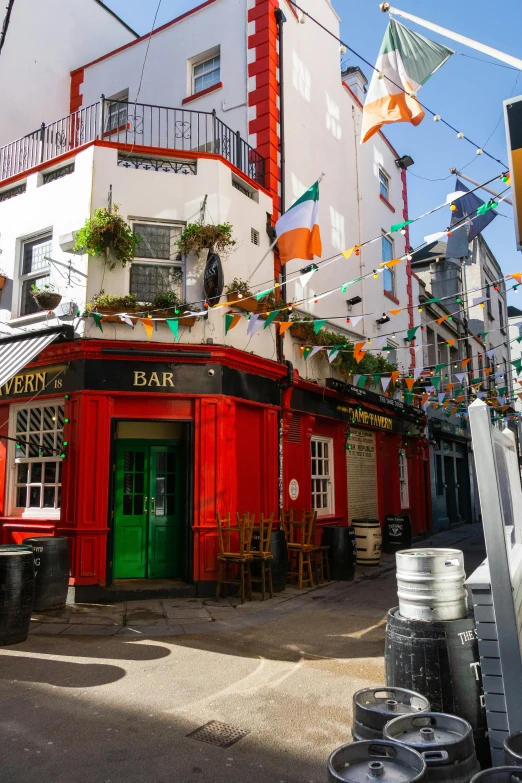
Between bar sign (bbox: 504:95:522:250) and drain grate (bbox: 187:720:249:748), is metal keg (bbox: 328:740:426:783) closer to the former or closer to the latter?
drain grate (bbox: 187:720:249:748)

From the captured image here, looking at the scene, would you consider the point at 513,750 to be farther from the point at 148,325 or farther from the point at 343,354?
the point at 343,354

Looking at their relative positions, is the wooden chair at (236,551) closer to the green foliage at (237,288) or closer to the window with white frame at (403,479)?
the green foliage at (237,288)

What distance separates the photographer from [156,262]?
33.9 ft

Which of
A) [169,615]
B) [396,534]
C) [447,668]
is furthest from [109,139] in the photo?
[447,668]

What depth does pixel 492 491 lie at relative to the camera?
11.3 ft

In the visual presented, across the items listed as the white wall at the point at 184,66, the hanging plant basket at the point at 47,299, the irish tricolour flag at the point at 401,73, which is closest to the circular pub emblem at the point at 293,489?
Result: the hanging plant basket at the point at 47,299

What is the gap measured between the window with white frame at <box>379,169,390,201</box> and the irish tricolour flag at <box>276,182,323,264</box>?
33.0 feet

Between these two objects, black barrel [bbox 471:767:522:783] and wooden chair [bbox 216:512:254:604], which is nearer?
black barrel [bbox 471:767:522:783]

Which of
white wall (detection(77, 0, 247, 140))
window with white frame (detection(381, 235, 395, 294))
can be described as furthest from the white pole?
window with white frame (detection(381, 235, 395, 294))

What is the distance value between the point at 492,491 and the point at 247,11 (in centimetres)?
1293

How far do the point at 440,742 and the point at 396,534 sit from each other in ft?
41.9

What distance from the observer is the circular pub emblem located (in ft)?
38.1

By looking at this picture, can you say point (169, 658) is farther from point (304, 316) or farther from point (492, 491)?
point (304, 316)

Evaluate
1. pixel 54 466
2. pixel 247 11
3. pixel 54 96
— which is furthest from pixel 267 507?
pixel 54 96
